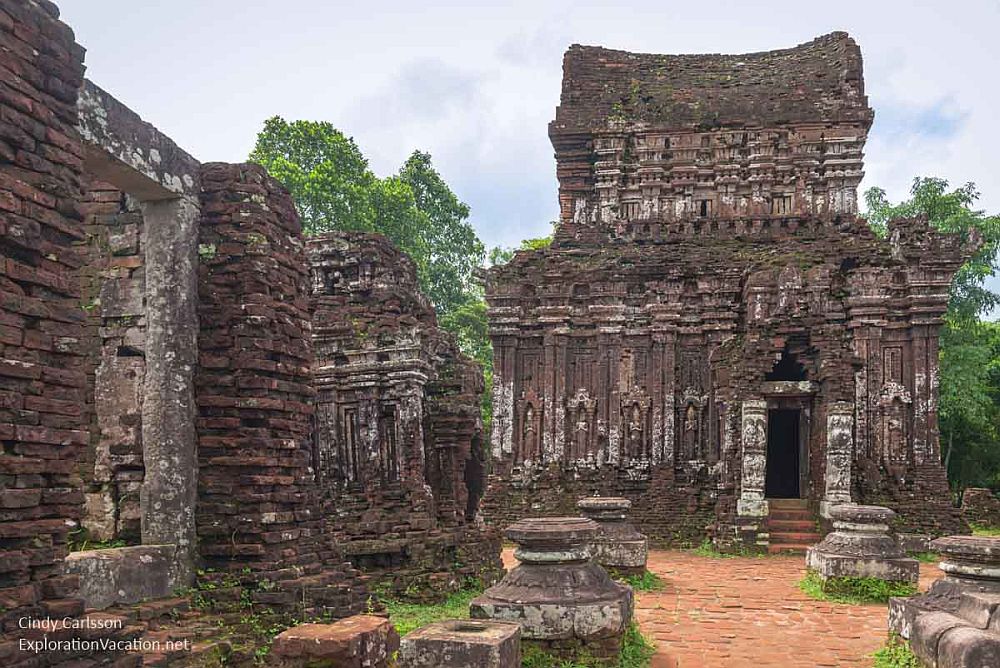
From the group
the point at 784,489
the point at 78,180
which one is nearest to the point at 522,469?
the point at 784,489

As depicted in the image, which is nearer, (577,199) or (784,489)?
(784,489)

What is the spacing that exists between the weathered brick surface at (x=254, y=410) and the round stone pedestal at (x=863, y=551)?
750 centimetres

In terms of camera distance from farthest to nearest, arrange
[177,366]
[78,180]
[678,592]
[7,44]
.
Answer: [678,592], [177,366], [78,180], [7,44]

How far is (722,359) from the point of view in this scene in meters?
18.8

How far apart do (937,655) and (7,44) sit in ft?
24.9

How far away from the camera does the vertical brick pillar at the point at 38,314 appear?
4539mm

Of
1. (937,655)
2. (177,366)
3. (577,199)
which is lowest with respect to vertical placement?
(937,655)

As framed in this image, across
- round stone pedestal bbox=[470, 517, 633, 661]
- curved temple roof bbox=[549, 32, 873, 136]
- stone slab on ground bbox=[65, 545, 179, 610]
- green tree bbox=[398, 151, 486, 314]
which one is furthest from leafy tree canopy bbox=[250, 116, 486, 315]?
stone slab on ground bbox=[65, 545, 179, 610]

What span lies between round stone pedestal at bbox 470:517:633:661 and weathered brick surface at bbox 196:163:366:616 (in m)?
1.49

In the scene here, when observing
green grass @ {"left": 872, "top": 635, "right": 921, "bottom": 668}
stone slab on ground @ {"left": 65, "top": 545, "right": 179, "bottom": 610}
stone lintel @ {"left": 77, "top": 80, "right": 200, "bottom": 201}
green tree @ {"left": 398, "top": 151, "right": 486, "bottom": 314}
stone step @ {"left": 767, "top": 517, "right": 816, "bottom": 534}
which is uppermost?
green tree @ {"left": 398, "top": 151, "right": 486, "bottom": 314}

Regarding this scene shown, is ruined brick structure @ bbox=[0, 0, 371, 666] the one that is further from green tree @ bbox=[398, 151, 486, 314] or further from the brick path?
green tree @ bbox=[398, 151, 486, 314]

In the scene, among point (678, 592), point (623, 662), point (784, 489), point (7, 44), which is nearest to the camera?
point (7, 44)

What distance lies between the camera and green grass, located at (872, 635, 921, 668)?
774cm

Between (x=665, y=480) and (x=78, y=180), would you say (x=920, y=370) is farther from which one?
(x=78, y=180)
